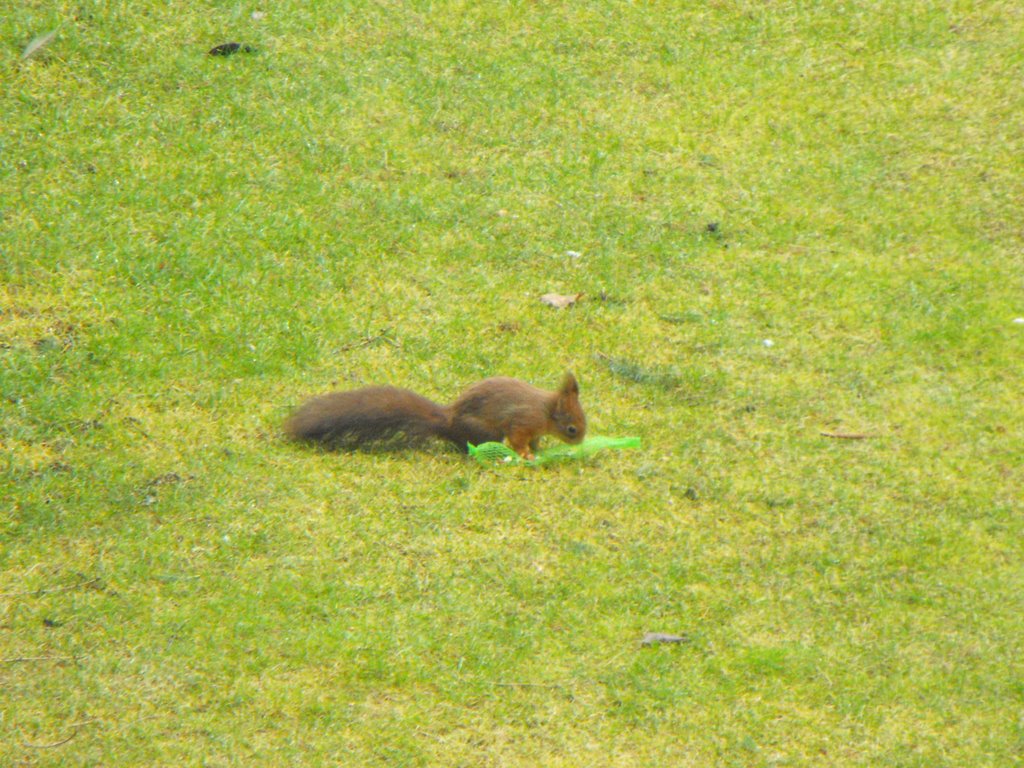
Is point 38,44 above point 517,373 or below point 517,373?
above

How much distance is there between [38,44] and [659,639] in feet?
20.6

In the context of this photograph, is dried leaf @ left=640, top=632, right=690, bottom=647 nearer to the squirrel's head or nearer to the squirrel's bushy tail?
the squirrel's head

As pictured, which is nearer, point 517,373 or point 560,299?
point 517,373

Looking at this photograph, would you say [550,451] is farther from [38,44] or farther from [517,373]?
[38,44]

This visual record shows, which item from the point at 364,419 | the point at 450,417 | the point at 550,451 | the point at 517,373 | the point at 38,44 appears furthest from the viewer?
the point at 38,44

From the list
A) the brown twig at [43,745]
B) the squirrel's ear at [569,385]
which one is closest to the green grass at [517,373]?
the brown twig at [43,745]

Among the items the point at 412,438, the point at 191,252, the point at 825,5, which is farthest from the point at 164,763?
the point at 825,5

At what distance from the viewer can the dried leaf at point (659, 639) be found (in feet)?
17.7

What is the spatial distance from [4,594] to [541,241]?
14.0ft

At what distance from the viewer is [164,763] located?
4.45 metres

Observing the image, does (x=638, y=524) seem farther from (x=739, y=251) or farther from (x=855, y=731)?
(x=739, y=251)

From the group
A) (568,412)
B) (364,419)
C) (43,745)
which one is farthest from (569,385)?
(43,745)

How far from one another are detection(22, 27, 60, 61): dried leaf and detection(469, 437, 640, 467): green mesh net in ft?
15.7

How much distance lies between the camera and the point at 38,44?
365 inches
